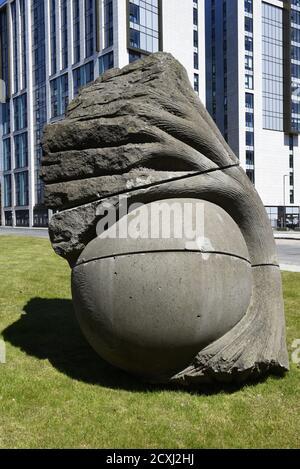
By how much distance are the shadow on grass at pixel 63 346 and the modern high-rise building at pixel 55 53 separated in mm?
37617

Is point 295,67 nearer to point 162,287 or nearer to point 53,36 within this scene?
point 53,36

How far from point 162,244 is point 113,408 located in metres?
1.65

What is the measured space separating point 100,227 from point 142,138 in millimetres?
1044

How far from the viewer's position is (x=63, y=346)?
6180 mm

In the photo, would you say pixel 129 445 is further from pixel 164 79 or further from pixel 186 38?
pixel 186 38

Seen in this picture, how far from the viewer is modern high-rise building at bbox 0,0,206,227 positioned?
47.4 metres

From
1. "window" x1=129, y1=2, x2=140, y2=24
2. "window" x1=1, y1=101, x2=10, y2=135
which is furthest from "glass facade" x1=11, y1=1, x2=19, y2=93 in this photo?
"window" x1=129, y1=2, x2=140, y2=24

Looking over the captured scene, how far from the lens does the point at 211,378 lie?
15.3 ft

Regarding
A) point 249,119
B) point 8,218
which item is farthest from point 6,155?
point 249,119

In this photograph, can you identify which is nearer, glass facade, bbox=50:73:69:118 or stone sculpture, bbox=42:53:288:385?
stone sculpture, bbox=42:53:288:385


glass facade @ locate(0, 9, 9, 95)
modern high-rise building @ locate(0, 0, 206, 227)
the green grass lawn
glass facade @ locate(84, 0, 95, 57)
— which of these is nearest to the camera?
the green grass lawn

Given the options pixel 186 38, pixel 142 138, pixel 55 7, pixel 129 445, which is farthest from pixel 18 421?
pixel 55 7

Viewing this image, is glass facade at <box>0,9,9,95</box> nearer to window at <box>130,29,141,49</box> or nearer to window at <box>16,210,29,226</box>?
window at <box>16,210,29,226</box>

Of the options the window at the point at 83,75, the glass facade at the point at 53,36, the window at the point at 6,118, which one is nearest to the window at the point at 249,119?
the window at the point at 83,75
